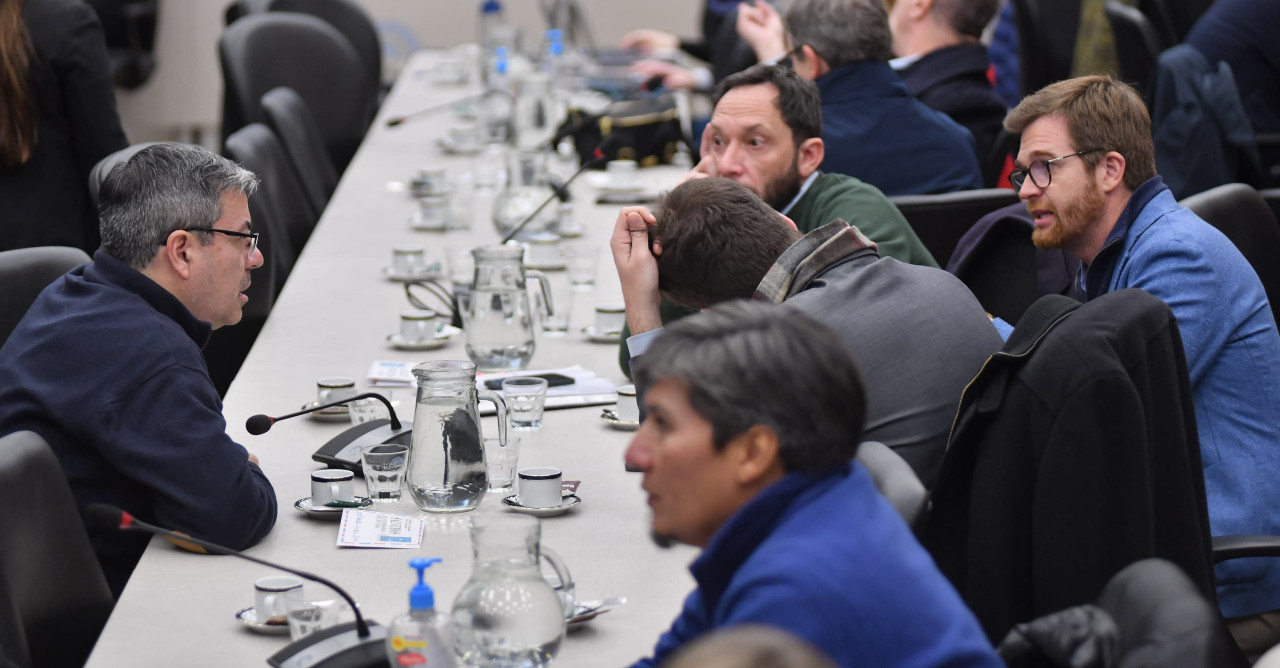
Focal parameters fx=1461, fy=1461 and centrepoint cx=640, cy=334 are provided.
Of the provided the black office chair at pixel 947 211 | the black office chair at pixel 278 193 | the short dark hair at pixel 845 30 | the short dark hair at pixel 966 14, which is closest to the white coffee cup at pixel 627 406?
the black office chair at pixel 947 211

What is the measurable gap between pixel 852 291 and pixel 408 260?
1.54m

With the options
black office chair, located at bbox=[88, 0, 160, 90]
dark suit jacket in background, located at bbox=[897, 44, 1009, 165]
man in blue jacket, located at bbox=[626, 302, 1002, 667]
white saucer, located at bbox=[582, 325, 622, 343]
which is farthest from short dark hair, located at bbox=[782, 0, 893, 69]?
black office chair, located at bbox=[88, 0, 160, 90]

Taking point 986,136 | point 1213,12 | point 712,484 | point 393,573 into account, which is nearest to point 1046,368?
point 712,484

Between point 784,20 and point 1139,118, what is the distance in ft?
4.75

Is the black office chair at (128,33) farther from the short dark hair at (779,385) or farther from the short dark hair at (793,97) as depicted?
the short dark hair at (779,385)

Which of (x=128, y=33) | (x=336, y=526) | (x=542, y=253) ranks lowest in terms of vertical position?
(x=128, y=33)

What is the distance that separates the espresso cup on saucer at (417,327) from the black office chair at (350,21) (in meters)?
4.00

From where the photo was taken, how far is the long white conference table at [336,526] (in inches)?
59.1

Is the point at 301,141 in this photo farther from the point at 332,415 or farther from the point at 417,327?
the point at 332,415

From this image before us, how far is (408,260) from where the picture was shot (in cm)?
322

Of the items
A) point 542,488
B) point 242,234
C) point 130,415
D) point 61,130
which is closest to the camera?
point 130,415

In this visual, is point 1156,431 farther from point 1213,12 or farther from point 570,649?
point 1213,12

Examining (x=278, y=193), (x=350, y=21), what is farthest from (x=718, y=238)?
(x=350, y=21)

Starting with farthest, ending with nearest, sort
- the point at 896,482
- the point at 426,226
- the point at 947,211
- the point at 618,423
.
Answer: the point at 426,226
the point at 947,211
the point at 618,423
the point at 896,482
